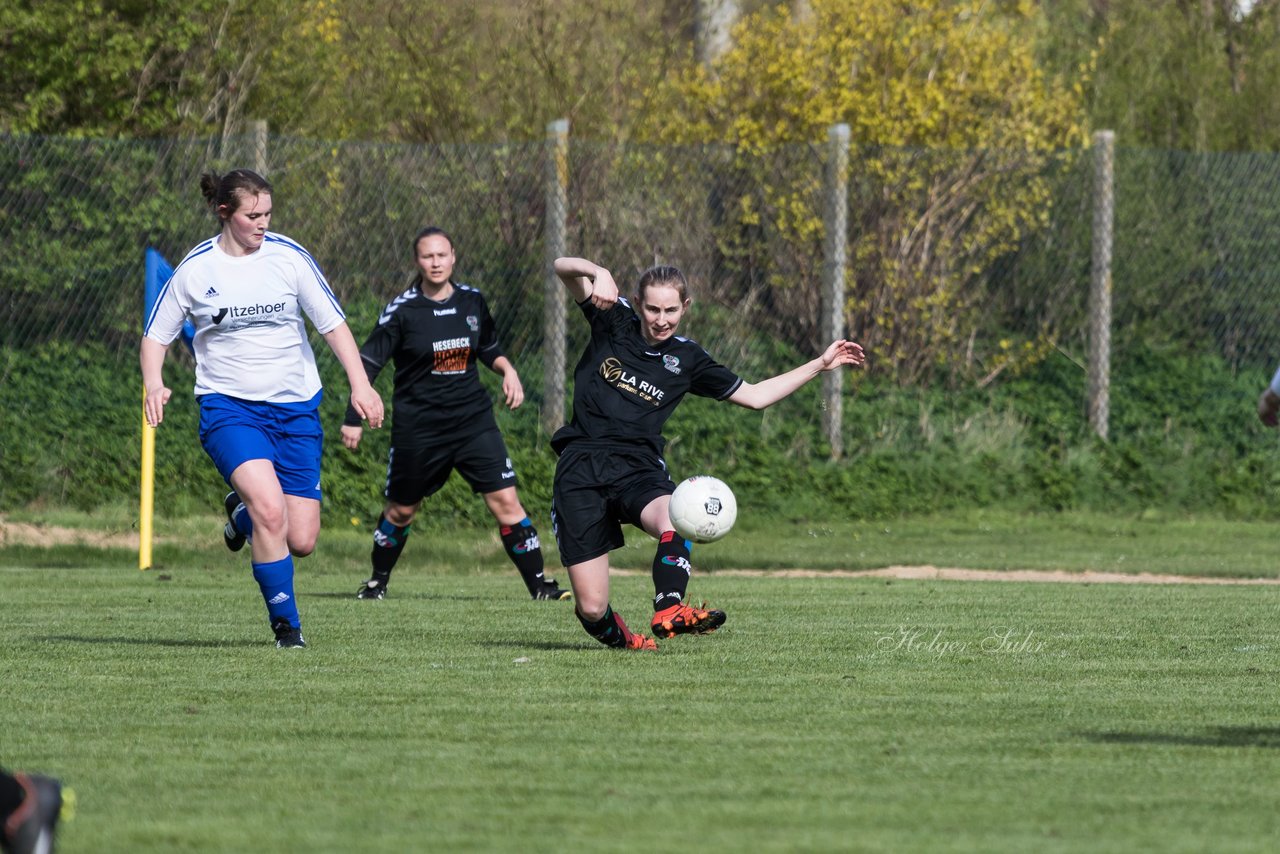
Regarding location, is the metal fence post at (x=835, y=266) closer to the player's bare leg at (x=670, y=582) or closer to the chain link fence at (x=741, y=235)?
the chain link fence at (x=741, y=235)

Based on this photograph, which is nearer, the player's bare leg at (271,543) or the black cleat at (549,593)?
the player's bare leg at (271,543)

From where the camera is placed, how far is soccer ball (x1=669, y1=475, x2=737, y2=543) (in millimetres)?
7906

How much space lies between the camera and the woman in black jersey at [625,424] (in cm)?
804

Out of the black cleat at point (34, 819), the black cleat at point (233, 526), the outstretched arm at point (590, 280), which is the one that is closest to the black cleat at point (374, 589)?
the black cleat at point (233, 526)

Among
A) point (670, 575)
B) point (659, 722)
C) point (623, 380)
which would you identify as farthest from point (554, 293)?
point (659, 722)

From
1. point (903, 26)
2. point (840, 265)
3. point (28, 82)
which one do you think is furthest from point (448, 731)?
point (903, 26)

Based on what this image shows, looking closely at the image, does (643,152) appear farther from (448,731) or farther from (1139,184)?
(448,731)

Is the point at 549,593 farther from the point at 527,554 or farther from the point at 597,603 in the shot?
the point at 597,603

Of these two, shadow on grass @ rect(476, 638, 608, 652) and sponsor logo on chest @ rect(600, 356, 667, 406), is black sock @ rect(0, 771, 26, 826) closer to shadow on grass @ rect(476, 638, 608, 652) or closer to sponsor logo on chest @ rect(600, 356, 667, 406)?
shadow on grass @ rect(476, 638, 608, 652)

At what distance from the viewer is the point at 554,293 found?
627 inches

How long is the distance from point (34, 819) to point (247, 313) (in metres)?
4.40

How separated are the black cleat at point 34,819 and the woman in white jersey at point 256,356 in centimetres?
400

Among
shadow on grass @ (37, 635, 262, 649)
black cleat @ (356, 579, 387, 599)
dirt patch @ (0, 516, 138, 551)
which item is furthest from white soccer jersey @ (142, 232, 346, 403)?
dirt patch @ (0, 516, 138, 551)

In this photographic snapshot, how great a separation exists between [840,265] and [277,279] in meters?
8.73
